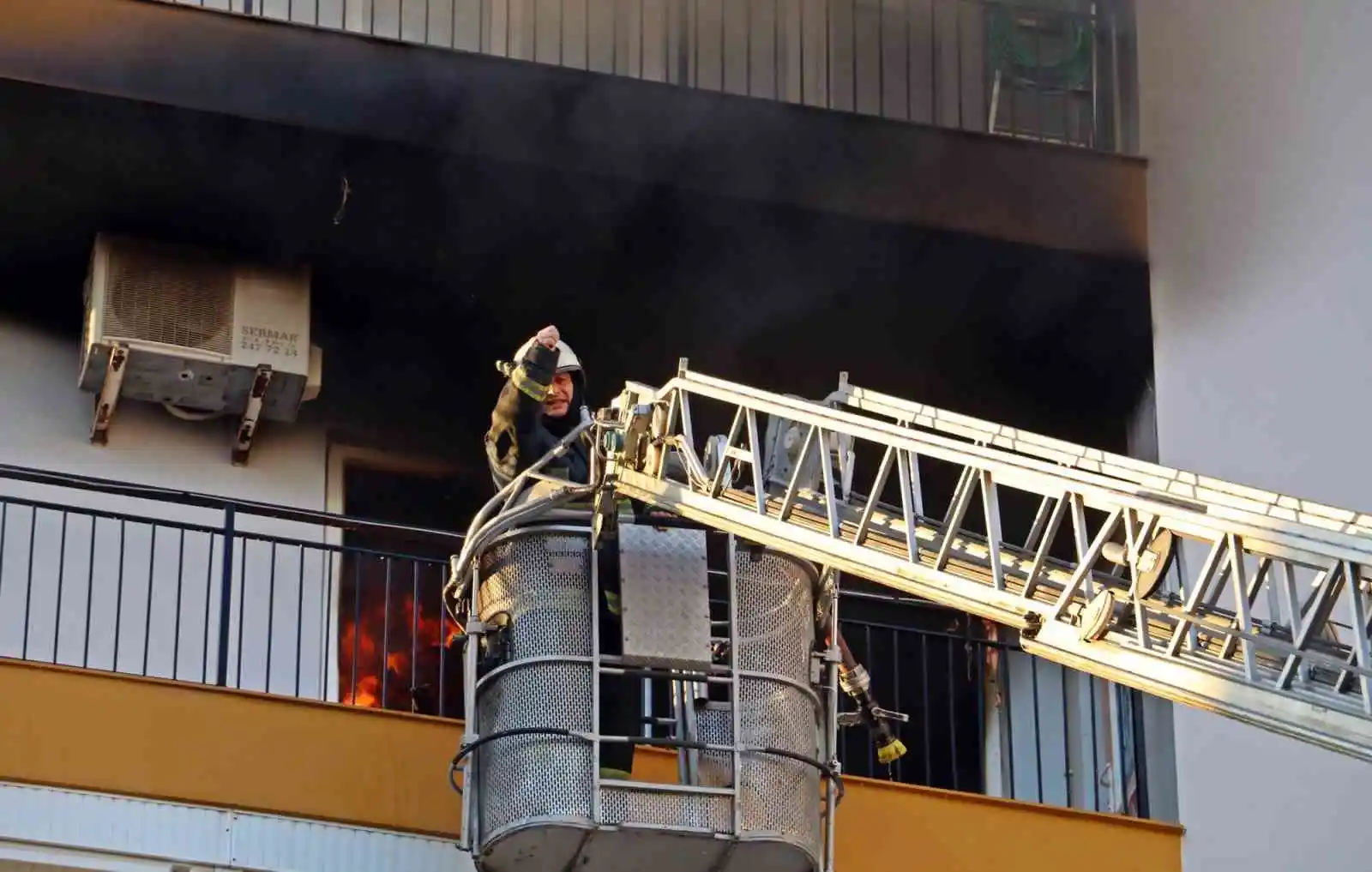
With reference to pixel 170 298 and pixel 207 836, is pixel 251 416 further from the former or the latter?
pixel 207 836

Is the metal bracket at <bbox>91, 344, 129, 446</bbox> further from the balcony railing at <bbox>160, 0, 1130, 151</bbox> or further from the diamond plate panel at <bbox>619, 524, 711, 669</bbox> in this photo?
the diamond plate panel at <bbox>619, 524, 711, 669</bbox>

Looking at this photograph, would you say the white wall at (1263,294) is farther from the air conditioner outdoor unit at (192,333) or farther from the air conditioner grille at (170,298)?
the air conditioner grille at (170,298)

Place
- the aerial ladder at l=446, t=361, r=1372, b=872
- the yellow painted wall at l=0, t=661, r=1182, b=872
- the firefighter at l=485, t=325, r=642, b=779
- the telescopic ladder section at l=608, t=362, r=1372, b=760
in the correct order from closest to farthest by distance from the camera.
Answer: the telescopic ladder section at l=608, t=362, r=1372, b=760 → the aerial ladder at l=446, t=361, r=1372, b=872 → the firefighter at l=485, t=325, r=642, b=779 → the yellow painted wall at l=0, t=661, r=1182, b=872

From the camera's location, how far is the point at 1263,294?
1420 cm

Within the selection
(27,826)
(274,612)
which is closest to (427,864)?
(27,826)

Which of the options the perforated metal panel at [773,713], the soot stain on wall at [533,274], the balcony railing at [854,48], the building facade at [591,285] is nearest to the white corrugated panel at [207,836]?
the building facade at [591,285]

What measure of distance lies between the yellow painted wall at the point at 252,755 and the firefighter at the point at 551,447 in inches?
56.4

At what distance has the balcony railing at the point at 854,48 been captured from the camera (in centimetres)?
1516

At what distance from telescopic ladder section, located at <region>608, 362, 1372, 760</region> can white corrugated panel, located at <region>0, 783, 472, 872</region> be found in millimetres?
2264

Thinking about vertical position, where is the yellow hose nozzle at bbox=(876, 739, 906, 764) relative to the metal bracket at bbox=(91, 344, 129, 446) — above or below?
below

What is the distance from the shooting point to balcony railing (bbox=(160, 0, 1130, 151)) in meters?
15.2

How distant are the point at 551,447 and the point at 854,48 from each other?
4592 mm

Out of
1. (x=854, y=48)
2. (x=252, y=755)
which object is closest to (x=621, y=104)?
(x=854, y=48)

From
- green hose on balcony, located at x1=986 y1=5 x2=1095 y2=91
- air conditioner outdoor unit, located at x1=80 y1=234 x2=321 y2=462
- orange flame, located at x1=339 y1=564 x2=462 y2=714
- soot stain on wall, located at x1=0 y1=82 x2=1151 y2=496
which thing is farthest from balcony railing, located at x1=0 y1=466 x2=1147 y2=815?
green hose on balcony, located at x1=986 y1=5 x2=1095 y2=91
